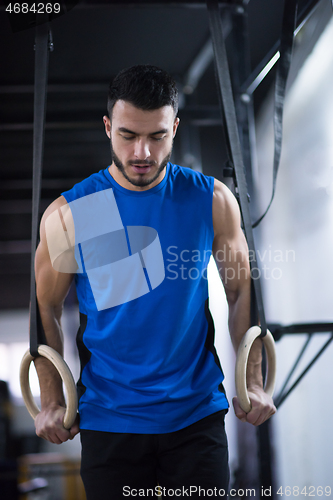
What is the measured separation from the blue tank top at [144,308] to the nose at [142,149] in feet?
0.48

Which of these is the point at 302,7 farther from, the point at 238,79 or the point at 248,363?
the point at 248,363

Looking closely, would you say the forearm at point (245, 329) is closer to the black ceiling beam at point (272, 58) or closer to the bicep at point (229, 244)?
the bicep at point (229, 244)

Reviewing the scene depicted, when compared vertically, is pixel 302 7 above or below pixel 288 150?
above

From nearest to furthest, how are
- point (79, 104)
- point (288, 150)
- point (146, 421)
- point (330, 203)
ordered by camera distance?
point (146, 421) → point (330, 203) → point (288, 150) → point (79, 104)

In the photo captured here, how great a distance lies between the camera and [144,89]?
1352mm

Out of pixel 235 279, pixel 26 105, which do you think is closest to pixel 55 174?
pixel 26 105

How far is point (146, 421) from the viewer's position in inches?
52.1

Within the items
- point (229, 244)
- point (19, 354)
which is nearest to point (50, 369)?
point (229, 244)

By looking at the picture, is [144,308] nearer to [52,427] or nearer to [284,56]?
[52,427]

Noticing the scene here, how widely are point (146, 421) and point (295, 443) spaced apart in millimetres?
1693

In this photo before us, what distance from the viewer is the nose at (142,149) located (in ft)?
4.39

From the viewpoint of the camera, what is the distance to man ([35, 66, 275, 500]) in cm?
133

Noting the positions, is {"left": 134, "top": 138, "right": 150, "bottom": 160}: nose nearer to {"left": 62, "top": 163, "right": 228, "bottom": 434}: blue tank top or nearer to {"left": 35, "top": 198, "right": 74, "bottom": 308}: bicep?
{"left": 62, "top": 163, "right": 228, "bottom": 434}: blue tank top

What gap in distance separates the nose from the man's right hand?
78 centimetres
